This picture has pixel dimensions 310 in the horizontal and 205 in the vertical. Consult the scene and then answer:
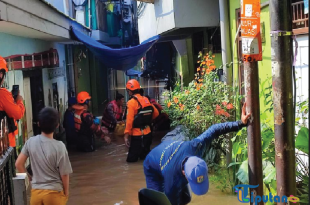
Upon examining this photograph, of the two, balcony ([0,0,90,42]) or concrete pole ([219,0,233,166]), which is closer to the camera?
balcony ([0,0,90,42])

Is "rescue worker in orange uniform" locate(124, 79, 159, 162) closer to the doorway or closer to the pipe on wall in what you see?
the doorway

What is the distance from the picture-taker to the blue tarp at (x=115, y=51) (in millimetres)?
10809

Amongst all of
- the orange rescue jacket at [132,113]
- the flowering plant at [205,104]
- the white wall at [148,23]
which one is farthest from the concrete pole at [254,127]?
the white wall at [148,23]

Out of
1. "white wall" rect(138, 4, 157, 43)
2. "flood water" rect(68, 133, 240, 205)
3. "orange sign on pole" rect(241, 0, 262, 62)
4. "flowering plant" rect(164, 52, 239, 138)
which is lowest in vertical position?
"flood water" rect(68, 133, 240, 205)

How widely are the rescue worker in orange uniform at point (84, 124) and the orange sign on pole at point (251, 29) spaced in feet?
22.9

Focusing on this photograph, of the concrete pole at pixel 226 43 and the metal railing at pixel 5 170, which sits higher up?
the concrete pole at pixel 226 43

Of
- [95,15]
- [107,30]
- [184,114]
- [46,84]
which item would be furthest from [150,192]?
[107,30]

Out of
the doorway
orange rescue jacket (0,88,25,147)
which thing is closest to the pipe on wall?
orange rescue jacket (0,88,25,147)

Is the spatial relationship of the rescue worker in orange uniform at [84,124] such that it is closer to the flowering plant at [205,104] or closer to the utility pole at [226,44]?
the flowering plant at [205,104]

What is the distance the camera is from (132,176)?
7859 mm

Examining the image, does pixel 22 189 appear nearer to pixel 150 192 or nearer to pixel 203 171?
pixel 150 192

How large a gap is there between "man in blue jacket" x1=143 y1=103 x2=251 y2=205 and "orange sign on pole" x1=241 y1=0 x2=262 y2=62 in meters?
0.47

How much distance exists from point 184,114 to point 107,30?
16107 mm

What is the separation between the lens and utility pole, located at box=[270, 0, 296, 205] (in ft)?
10.2
